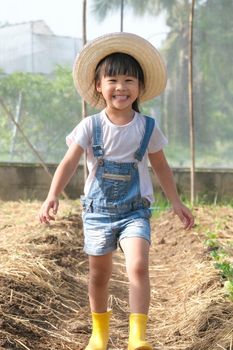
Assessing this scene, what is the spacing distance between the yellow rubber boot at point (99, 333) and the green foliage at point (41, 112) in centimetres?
632

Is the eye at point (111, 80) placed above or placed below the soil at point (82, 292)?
above

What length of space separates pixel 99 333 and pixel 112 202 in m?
0.66

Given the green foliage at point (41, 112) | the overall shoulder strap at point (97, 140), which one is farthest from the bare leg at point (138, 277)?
the green foliage at point (41, 112)

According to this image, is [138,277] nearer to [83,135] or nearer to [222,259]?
[83,135]

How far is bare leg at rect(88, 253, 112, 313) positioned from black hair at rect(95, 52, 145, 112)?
90 cm

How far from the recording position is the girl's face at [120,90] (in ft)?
9.76

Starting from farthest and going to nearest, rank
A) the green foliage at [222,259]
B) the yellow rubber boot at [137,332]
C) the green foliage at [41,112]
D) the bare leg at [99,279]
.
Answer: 1. the green foliage at [41,112]
2. the green foliage at [222,259]
3. the bare leg at [99,279]
4. the yellow rubber boot at [137,332]

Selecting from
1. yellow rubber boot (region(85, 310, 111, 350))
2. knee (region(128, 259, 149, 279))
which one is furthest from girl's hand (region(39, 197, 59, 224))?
yellow rubber boot (region(85, 310, 111, 350))

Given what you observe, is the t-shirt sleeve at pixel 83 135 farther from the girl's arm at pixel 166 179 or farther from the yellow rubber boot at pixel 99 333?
the yellow rubber boot at pixel 99 333

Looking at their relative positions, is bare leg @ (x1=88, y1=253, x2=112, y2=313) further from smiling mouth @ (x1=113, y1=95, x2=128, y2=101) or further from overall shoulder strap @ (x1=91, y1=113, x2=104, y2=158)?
smiling mouth @ (x1=113, y1=95, x2=128, y2=101)

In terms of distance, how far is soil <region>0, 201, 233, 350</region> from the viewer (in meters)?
3.19

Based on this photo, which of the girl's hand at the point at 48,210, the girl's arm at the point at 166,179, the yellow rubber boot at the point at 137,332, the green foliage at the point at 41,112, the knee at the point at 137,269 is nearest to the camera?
the yellow rubber boot at the point at 137,332

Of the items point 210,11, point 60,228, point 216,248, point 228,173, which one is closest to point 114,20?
point 210,11

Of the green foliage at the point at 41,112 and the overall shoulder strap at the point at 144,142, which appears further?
the green foliage at the point at 41,112
